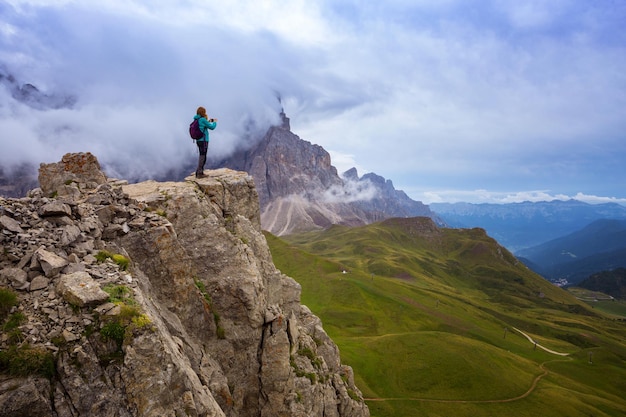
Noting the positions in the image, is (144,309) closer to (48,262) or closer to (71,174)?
(48,262)

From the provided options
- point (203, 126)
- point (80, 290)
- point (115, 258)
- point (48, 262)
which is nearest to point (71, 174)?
point (203, 126)

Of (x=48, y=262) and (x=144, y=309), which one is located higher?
(x=48, y=262)

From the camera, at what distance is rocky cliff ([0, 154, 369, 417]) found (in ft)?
43.4

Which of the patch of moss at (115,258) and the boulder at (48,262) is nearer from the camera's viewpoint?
the boulder at (48,262)

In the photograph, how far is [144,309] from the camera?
1509 cm

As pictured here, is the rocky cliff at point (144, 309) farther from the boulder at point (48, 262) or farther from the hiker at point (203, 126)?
the hiker at point (203, 126)

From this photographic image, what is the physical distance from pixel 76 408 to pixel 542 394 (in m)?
134

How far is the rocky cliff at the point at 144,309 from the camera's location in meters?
13.2

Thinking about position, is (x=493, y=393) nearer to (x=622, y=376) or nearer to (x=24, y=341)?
(x=622, y=376)

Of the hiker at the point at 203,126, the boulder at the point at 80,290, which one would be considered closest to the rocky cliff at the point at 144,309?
the boulder at the point at 80,290

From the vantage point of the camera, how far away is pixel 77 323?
13711 mm

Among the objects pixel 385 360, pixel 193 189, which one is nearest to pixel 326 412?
pixel 193 189

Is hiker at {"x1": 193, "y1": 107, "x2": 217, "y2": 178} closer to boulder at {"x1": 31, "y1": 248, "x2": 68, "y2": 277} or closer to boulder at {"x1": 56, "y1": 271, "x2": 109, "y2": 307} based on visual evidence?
boulder at {"x1": 31, "y1": 248, "x2": 68, "y2": 277}

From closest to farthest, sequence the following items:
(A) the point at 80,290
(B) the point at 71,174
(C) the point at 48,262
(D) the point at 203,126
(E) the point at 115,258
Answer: (A) the point at 80,290 → (C) the point at 48,262 → (E) the point at 115,258 → (B) the point at 71,174 → (D) the point at 203,126
